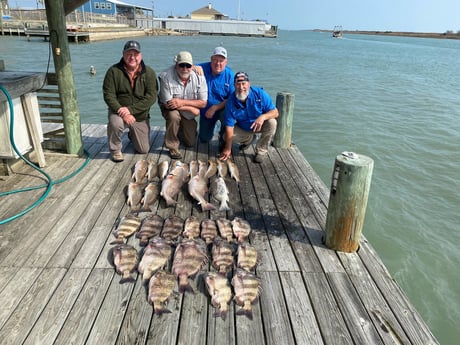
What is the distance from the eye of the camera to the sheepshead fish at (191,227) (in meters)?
3.02

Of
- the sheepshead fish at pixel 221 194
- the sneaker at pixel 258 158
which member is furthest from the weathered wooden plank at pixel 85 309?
the sneaker at pixel 258 158

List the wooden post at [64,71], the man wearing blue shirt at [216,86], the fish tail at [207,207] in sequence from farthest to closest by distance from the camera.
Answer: the man wearing blue shirt at [216,86] → the wooden post at [64,71] → the fish tail at [207,207]

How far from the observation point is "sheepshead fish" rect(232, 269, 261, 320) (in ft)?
7.51

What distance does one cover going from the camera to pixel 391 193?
679cm

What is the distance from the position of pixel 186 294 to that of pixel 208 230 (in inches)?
30.6

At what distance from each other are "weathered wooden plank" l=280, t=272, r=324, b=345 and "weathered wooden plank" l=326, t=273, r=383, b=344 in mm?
228

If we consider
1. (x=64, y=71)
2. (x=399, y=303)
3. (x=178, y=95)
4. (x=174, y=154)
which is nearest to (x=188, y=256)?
(x=399, y=303)

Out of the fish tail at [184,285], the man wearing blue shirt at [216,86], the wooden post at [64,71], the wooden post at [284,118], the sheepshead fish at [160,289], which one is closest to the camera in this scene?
the sheepshead fish at [160,289]

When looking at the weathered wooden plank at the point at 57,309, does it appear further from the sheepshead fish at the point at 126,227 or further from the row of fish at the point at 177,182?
the row of fish at the point at 177,182

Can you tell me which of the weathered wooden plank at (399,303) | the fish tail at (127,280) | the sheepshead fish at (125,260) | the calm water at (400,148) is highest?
the sheepshead fish at (125,260)

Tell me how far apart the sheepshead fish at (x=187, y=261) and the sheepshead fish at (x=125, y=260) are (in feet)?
1.07

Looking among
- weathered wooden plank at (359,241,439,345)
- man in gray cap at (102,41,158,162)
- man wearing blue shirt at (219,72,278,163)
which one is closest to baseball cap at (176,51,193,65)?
man in gray cap at (102,41,158,162)

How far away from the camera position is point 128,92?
4.29m

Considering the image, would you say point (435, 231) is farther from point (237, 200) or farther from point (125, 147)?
point (125, 147)
